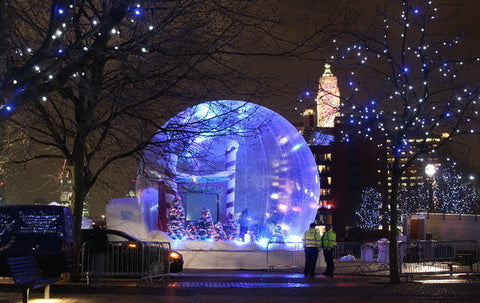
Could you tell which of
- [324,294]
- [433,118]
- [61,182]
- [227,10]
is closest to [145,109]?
[227,10]

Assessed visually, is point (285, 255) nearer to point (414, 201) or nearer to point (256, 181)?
point (256, 181)

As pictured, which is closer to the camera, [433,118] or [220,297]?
[220,297]

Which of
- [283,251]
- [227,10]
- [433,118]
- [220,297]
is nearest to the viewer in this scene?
[227,10]

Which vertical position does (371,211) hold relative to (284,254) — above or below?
above

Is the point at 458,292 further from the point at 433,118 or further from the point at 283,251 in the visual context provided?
the point at 283,251

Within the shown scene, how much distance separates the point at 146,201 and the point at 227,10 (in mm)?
13931

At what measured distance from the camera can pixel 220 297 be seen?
1120cm

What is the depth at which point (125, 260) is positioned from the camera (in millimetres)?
14789

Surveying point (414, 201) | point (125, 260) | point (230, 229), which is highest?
point (414, 201)

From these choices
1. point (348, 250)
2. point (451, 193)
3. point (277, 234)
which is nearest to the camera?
point (277, 234)

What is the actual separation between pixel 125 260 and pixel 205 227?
287 inches

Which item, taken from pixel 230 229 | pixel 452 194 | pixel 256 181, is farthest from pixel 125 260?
pixel 452 194

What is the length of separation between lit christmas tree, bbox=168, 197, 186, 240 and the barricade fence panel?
6562 millimetres

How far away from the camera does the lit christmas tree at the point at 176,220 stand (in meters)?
22.0
